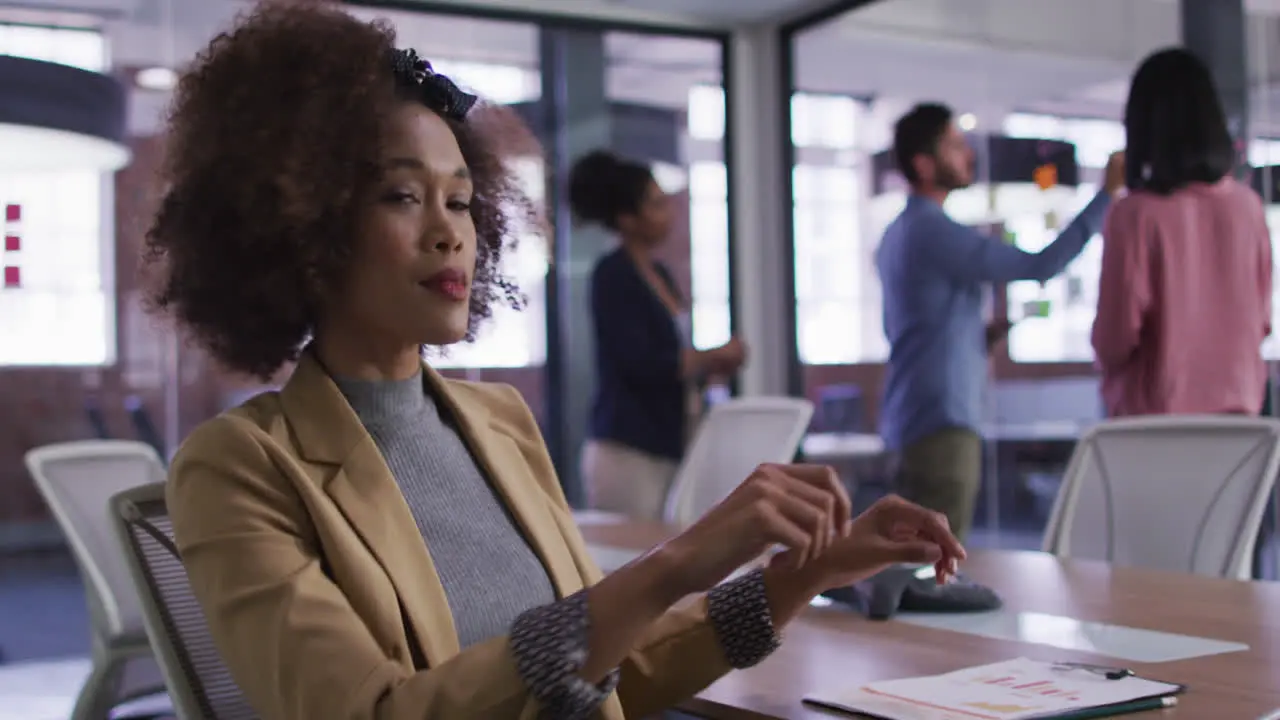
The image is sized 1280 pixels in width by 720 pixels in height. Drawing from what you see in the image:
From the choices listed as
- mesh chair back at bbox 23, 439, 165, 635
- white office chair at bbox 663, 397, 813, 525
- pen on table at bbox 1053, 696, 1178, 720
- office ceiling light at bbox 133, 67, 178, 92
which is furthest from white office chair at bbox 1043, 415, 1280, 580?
office ceiling light at bbox 133, 67, 178, 92

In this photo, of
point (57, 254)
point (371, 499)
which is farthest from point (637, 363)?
point (371, 499)

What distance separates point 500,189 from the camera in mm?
1724

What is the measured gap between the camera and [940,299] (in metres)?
3.81

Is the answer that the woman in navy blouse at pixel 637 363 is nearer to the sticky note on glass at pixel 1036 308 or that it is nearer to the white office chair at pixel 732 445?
the white office chair at pixel 732 445

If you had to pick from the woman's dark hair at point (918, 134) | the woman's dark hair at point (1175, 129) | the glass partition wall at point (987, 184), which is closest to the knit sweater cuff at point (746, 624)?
the woman's dark hair at point (1175, 129)

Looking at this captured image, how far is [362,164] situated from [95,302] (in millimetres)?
4389

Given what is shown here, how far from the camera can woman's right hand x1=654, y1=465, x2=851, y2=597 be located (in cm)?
104

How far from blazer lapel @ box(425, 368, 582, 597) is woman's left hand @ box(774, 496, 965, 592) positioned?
0.91ft

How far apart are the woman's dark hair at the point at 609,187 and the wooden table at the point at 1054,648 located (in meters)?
2.23

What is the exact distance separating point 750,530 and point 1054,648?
2.48 feet

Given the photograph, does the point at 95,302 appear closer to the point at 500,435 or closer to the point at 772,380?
the point at 772,380

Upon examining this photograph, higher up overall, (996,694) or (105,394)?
(105,394)

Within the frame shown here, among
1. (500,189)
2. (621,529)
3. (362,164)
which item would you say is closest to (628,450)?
(621,529)

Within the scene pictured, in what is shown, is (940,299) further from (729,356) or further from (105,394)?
(105,394)
